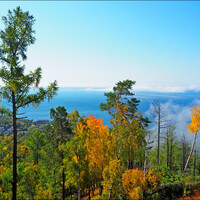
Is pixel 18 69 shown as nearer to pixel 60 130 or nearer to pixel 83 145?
pixel 83 145

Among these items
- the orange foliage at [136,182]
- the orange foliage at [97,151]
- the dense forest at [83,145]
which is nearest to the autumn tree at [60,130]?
the dense forest at [83,145]

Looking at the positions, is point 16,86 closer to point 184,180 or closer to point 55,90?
point 55,90

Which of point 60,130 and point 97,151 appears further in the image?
point 60,130

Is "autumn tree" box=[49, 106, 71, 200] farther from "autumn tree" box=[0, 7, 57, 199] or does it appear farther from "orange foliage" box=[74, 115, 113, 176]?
"autumn tree" box=[0, 7, 57, 199]

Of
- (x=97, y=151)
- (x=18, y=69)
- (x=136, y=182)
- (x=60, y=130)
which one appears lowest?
(x=136, y=182)

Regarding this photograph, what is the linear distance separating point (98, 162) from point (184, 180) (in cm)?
757

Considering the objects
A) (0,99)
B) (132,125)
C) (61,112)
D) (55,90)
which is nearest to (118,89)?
(61,112)

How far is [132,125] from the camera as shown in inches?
482

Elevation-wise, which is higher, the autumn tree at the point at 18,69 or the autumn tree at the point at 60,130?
the autumn tree at the point at 18,69

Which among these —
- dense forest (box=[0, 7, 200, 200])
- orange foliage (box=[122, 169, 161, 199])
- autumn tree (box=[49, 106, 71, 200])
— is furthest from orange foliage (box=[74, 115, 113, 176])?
autumn tree (box=[49, 106, 71, 200])

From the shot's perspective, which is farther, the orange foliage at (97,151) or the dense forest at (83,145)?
the orange foliage at (97,151)

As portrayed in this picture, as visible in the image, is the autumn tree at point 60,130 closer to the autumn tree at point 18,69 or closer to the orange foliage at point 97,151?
the orange foliage at point 97,151

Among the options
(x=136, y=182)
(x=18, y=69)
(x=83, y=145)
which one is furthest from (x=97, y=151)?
(x=18, y=69)

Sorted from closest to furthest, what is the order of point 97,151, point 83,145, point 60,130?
1. point 83,145
2. point 97,151
3. point 60,130
